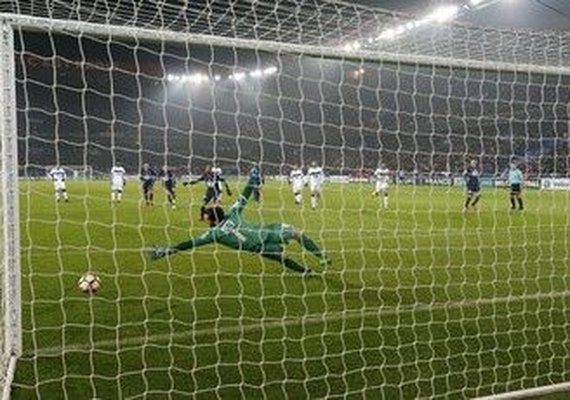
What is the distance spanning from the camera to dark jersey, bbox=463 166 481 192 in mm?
20888

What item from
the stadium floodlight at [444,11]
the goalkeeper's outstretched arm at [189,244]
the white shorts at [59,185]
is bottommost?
the goalkeeper's outstretched arm at [189,244]

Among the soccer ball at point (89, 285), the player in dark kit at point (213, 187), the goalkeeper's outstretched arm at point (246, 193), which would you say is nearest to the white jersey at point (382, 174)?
the player in dark kit at point (213, 187)

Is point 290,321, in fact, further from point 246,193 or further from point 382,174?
point 382,174

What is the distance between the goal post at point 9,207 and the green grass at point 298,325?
0.45m

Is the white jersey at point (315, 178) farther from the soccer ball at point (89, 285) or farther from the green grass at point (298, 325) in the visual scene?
the soccer ball at point (89, 285)

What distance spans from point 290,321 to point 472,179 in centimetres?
1520

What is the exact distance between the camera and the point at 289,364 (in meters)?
A: 5.59

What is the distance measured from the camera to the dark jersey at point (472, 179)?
20888mm

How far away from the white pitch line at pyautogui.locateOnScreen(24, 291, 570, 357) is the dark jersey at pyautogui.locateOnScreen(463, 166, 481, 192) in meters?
12.3

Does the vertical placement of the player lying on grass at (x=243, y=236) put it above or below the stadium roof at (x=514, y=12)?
below

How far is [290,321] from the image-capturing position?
6.90 meters

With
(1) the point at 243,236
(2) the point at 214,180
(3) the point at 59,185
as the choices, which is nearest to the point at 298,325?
(1) the point at 243,236

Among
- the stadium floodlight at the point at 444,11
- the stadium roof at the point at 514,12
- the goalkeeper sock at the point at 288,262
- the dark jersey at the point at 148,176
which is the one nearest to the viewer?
the goalkeeper sock at the point at 288,262

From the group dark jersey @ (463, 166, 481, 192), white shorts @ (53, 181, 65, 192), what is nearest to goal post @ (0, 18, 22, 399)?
dark jersey @ (463, 166, 481, 192)
